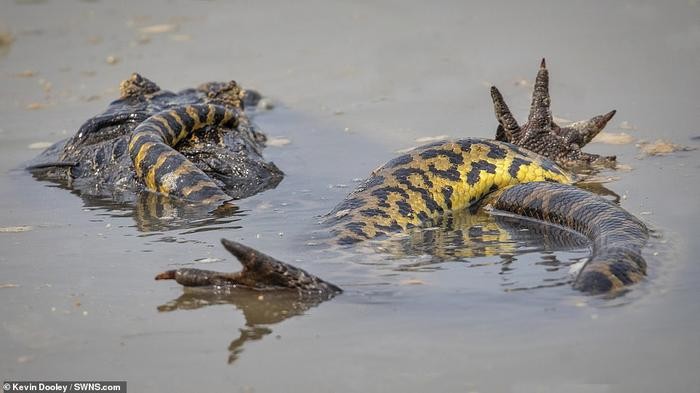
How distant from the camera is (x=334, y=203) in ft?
29.0

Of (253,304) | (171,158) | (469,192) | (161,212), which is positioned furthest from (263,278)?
(171,158)

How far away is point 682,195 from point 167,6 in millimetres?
9907

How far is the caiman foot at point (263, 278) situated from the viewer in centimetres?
606

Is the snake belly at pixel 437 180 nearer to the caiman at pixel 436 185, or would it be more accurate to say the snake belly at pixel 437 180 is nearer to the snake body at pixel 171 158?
the caiman at pixel 436 185

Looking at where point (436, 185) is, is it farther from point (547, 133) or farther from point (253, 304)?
point (253, 304)

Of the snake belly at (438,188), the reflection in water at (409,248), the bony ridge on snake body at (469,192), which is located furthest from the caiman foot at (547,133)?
the reflection in water at (409,248)

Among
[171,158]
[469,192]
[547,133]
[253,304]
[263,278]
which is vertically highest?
[547,133]

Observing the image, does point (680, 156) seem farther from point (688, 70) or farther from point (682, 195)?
point (688, 70)

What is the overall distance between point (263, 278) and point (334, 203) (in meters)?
2.73

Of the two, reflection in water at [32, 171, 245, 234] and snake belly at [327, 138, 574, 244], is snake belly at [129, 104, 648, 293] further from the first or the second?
reflection in water at [32, 171, 245, 234]

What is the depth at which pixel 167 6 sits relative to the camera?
16.2 m

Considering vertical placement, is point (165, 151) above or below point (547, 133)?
below

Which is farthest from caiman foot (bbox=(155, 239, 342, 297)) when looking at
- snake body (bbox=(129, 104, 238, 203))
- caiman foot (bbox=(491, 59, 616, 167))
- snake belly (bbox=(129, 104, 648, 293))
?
caiman foot (bbox=(491, 59, 616, 167))

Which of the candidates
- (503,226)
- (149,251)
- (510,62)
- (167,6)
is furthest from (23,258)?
(167,6)
